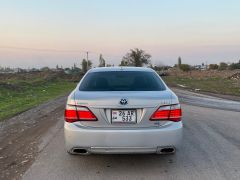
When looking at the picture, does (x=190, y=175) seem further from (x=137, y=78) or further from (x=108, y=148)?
(x=137, y=78)

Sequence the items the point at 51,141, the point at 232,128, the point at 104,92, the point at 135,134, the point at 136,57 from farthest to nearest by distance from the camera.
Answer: the point at 136,57, the point at 232,128, the point at 51,141, the point at 104,92, the point at 135,134

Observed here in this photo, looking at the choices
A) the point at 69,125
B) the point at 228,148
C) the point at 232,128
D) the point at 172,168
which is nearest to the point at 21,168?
the point at 69,125

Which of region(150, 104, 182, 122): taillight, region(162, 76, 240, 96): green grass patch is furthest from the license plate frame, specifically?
region(162, 76, 240, 96): green grass patch

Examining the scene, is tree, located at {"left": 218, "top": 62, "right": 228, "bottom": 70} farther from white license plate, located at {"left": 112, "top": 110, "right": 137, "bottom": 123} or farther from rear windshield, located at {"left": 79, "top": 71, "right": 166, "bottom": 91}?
white license plate, located at {"left": 112, "top": 110, "right": 137, "bottom": 123}

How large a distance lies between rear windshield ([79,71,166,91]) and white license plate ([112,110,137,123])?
0.75m

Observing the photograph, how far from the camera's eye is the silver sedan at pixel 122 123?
5.37 metres

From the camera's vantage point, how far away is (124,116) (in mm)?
5430

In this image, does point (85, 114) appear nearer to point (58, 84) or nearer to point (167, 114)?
point (167, 114)

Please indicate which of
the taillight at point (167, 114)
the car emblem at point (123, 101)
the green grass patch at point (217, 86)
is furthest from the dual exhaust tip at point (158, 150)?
the green grass patch at point (217, 86)

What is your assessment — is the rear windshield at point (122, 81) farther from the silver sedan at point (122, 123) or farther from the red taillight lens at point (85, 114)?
the red taillight lens at point (85, 114)

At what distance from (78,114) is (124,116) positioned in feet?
2.22

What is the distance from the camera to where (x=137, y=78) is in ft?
22.1

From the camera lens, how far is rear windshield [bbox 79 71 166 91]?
629 centimetres

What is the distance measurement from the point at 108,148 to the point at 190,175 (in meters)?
1.21
